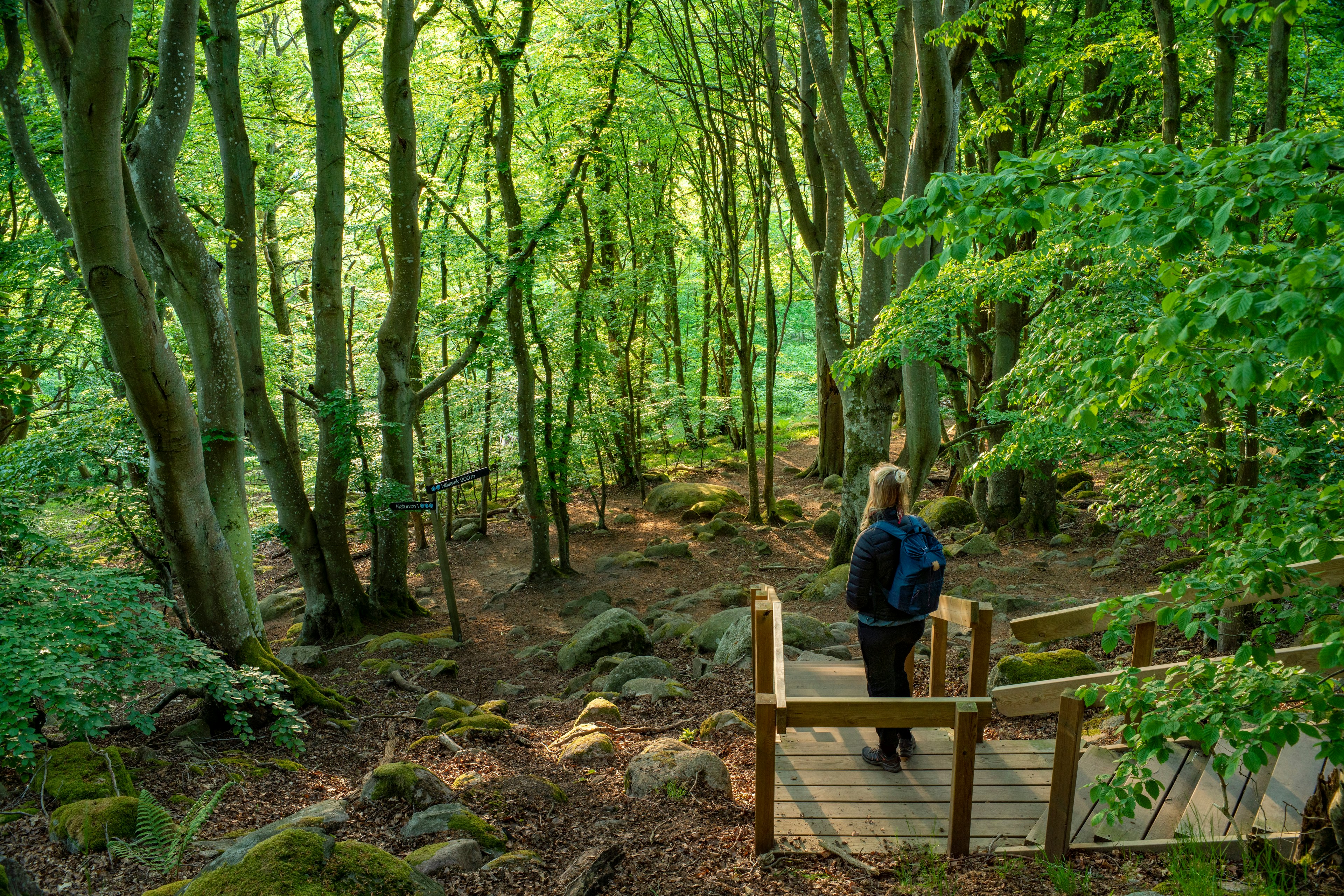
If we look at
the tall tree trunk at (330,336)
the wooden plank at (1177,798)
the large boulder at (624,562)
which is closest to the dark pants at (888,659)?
the wooden plank at (1177,798)

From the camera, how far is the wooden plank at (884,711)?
3789mm

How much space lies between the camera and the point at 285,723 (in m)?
5.74

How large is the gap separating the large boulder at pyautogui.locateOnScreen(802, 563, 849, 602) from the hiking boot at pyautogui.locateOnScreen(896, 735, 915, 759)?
586 centimetres

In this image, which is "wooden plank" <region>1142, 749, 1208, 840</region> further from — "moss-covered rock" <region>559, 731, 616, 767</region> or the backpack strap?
"moss-covered rock" <region>559, 731, 616, 767</region>

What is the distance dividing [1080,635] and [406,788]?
170 inches

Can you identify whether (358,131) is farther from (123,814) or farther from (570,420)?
(123,814)

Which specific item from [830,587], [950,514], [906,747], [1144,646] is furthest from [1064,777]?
[950,514]

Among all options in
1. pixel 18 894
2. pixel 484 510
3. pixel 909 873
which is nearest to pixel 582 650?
pixel 909 873

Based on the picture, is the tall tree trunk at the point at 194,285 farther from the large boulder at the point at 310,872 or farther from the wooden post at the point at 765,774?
the wooden post at the point at 765,774

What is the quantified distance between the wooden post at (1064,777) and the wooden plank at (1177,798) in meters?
0.52

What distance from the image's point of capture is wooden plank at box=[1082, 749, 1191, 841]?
388 cm

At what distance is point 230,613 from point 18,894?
12.1ft

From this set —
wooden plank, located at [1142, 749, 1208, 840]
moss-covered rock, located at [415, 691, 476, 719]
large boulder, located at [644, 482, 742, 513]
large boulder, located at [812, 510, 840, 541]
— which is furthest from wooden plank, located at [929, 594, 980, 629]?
large boulder, located at [644, 482, 742, 513]

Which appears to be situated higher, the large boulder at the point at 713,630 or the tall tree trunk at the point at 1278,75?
the tall tree trunk at the point at 1278,75
